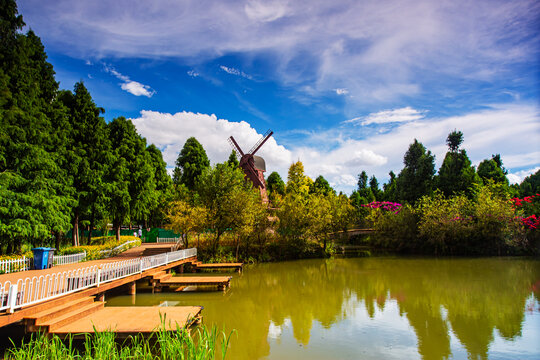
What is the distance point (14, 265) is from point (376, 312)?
14.0 m

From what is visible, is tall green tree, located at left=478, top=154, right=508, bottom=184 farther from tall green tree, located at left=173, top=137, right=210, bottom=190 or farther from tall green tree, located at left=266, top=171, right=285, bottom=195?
tall green tree, located at left=173, top=137, right=210, bottom=190

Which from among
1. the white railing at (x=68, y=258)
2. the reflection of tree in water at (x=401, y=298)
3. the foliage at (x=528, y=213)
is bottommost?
the reflection of tree in water at (x=401, y=298)

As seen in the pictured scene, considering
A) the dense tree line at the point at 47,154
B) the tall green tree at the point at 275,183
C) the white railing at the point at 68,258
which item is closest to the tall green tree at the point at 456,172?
the tall green tree at the point at 275,183

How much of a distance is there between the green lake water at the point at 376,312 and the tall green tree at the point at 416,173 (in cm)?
2239

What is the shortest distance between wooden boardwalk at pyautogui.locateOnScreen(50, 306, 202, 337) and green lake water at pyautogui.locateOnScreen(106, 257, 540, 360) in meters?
1.45

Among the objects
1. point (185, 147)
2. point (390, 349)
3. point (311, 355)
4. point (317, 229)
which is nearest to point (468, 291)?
point (390, 349)

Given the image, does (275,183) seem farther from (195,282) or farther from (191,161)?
(195,282)

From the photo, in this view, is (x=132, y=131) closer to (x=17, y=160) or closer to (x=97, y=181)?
(x=97, y=181)

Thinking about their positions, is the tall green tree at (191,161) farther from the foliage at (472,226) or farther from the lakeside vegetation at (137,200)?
the foliage at (472,226)

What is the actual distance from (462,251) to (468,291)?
18121mm

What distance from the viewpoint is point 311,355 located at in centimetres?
822

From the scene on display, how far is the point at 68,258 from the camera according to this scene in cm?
1677

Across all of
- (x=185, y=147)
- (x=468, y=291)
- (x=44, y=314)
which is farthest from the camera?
(x=185, y=147)

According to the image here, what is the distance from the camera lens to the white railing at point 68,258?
15861 mm
